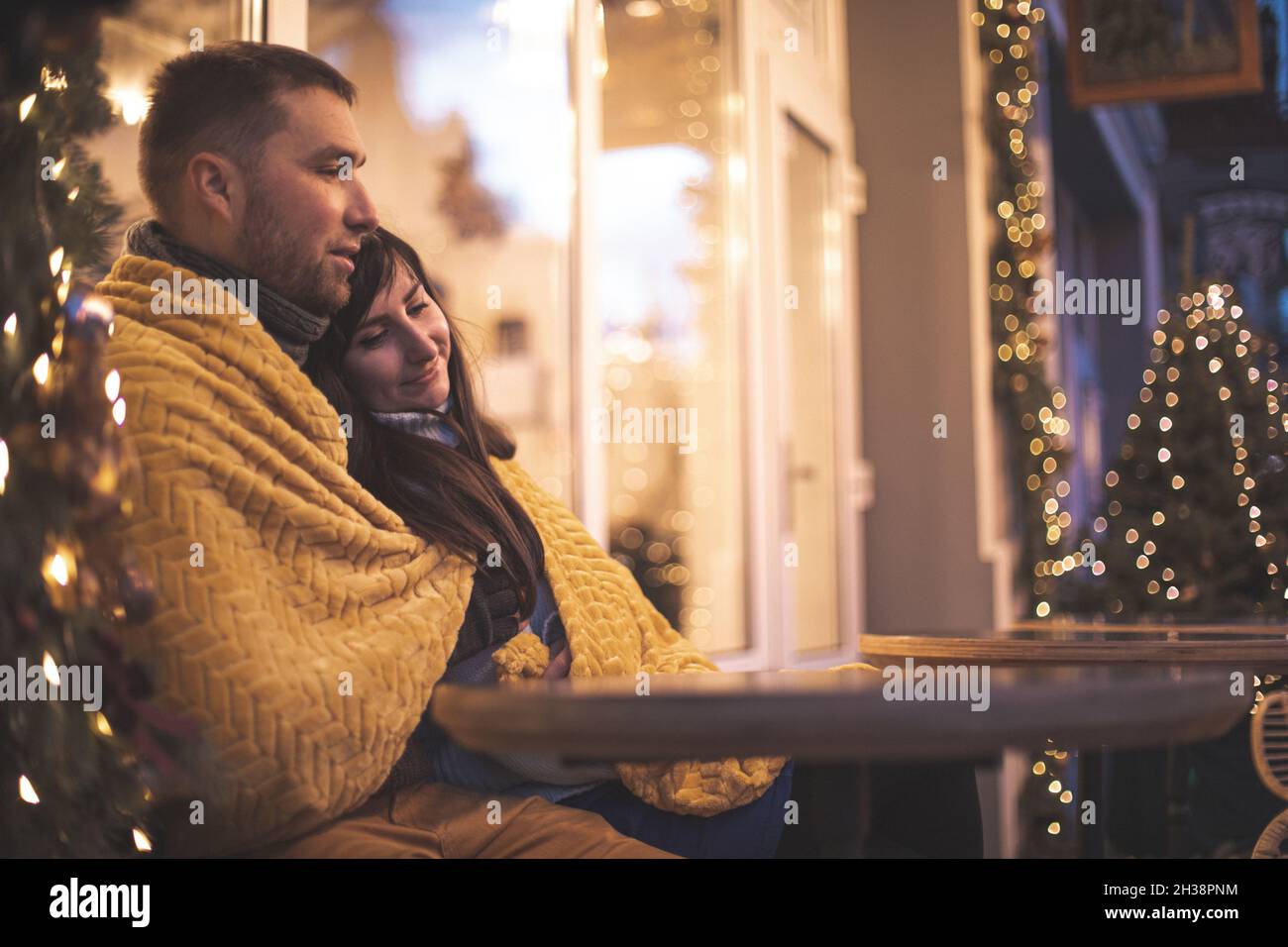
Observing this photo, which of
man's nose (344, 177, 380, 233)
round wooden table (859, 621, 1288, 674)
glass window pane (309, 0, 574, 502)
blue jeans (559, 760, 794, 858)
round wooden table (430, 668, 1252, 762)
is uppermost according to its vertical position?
glass window pane (309, 0, 574, 502)

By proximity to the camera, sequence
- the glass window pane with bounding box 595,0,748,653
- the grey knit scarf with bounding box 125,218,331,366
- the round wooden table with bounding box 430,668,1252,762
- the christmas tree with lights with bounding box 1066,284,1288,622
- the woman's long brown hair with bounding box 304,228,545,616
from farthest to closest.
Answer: the glass window pane with bounding box 595,0,748,653 < the christmas tree with lights with bounding box 1066,284,1288,622 < the woman's long brown hair with bounding box 304,228,545,616 < the grey knit scarf with bounding box 125,218,331,366 < the round wooden table with bounding box 430,668,1252,762

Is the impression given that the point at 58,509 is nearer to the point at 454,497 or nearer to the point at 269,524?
the point at 269,524

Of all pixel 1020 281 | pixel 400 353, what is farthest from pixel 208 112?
pixel 1020 281

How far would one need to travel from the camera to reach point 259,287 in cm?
206

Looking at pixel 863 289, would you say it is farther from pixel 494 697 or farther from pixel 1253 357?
pixel 494 697

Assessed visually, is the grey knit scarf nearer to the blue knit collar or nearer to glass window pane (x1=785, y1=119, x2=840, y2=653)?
the blue knit collar

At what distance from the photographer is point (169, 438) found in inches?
74.2

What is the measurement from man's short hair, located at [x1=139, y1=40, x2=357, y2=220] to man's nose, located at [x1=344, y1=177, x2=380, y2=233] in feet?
0.56

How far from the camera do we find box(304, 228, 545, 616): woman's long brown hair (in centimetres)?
219

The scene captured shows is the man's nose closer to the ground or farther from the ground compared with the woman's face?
farther from the ground

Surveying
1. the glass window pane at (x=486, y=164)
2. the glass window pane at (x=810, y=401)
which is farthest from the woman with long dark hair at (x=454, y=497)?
the glass window pane at (x=810, y=401)

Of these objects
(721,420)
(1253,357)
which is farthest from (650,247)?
→ (1253,357)

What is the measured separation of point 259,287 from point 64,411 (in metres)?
0.35

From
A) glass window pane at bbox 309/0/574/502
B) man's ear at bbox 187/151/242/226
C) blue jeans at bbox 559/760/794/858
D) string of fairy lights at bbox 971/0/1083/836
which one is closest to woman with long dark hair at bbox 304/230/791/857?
blue jeans at bbox 559/760/794/858
